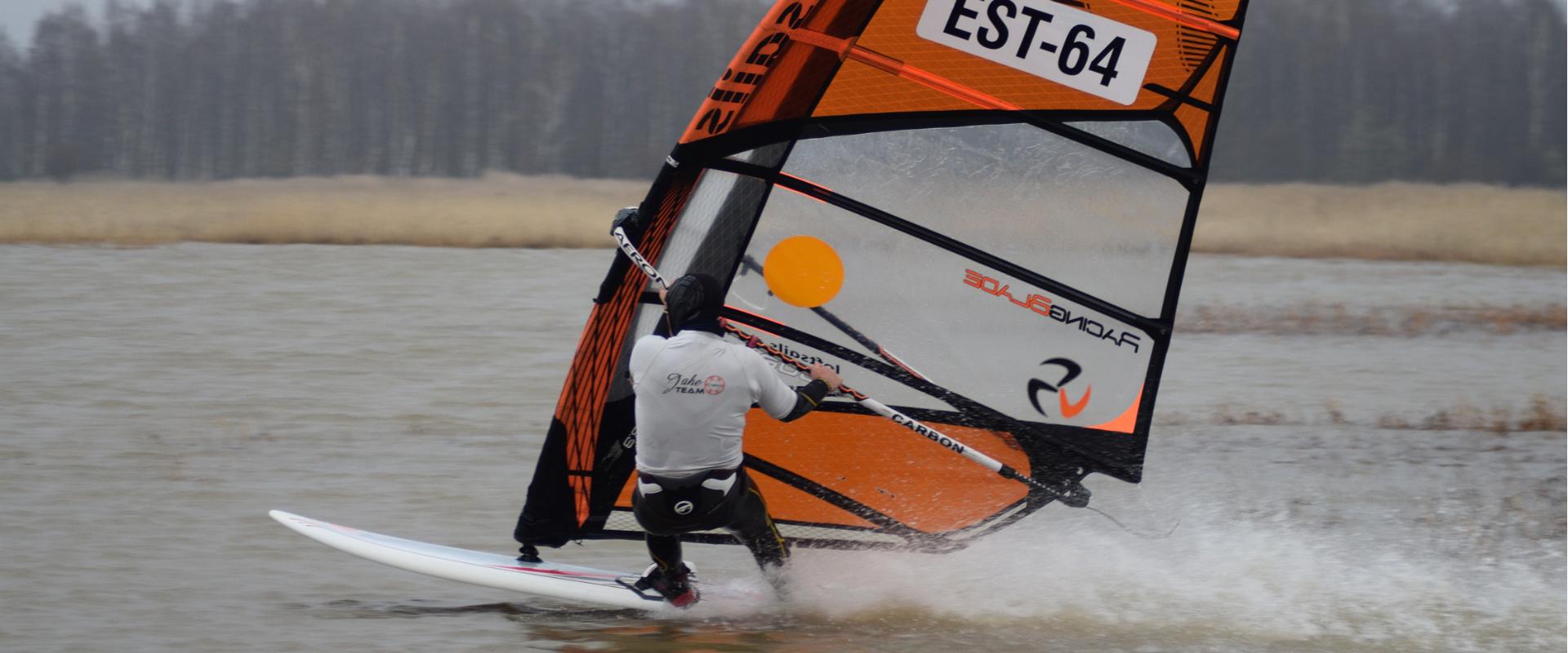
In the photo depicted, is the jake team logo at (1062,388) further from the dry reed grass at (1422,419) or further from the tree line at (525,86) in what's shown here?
the tree line at (525,86)

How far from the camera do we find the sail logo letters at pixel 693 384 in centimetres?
459

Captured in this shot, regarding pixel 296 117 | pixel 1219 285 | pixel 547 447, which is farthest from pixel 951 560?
pixel 296 117

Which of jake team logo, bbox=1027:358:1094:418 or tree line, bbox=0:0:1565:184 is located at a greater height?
tree line, bbox=0:0:1565:184

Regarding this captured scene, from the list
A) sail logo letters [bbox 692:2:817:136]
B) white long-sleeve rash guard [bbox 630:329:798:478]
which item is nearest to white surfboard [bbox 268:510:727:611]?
white long-sleeve rash guard [bbox 630:329:798:478]

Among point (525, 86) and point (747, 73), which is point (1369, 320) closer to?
point (747, 73)

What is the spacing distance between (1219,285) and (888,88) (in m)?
14.2

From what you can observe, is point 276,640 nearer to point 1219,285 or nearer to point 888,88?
point 888,88

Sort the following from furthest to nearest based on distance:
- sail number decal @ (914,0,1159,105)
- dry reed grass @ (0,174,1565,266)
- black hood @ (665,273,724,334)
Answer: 1. dry reed grass @ (0,174,1565,266)
2. sail number decal @ (914,0,1159,105)
3. black hood @ (665,273,724,334)

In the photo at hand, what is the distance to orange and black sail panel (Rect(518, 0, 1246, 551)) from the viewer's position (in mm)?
4863

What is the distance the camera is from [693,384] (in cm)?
459

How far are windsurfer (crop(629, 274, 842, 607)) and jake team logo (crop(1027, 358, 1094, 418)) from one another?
2.63 feet

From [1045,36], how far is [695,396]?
1.50 metres

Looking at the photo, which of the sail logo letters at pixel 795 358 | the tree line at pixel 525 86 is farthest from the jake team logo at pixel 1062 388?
the tree line at pixel 525 86

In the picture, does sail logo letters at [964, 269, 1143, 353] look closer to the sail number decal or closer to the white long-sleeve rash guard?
the sail number decal
